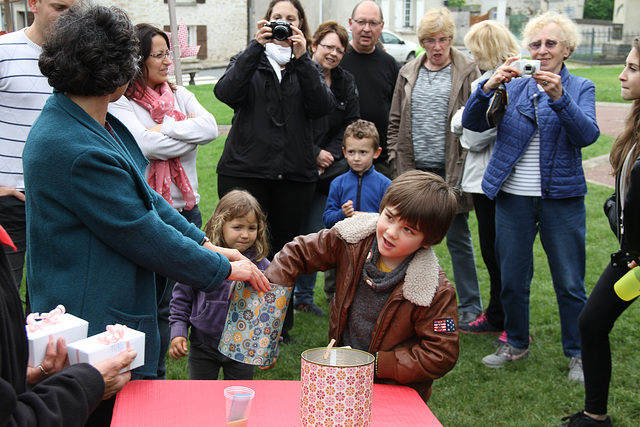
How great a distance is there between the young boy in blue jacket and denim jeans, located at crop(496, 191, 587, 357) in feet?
2.61

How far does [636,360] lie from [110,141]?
3651 millimetres

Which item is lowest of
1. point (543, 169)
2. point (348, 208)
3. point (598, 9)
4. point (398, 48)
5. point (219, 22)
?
point (348, 208)

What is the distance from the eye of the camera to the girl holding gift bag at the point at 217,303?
9.86 ft

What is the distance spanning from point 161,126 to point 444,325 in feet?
6.73

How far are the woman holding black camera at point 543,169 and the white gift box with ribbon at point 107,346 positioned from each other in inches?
105

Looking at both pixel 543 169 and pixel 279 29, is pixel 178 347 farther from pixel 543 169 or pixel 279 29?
pixel 543 169

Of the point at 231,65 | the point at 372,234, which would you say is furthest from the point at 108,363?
the point at 231,65

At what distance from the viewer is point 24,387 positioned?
1.52 meters

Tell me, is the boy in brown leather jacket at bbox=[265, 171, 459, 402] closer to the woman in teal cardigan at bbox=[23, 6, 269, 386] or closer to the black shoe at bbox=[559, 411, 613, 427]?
the woman in teal cardigan at bbox=[23, 6, 269, 386]

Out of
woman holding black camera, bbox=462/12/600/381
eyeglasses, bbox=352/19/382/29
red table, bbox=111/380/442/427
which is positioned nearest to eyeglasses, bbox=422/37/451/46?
eyeglasses, bbox=352/19/382/29

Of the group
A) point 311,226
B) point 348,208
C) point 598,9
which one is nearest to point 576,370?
point 348,208

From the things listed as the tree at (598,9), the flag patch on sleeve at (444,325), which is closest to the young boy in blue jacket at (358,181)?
the flag patch on sleeve at (444,325)

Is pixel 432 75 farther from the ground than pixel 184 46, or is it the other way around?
pixel 184 46

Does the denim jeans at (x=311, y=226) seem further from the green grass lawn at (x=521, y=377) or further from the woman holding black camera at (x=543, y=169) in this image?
the woman holding black camera at (x=543, y=169)
